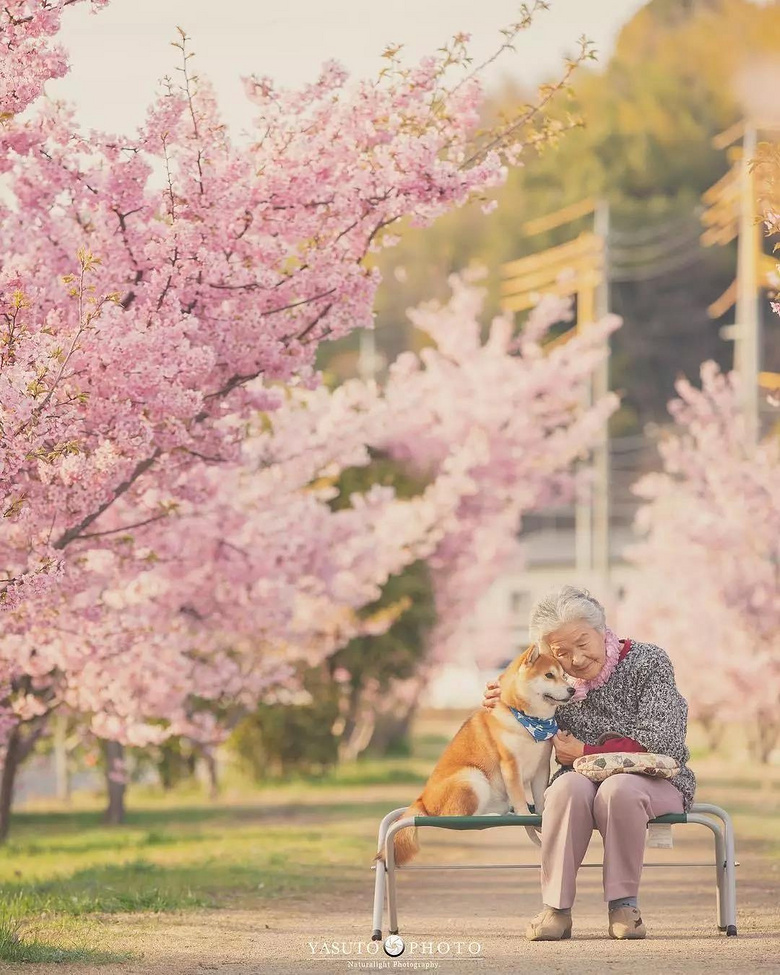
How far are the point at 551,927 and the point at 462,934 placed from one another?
79 centimetres

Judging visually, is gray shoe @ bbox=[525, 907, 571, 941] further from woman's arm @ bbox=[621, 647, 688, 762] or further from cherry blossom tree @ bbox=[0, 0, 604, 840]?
cherry blossom tree @ bbox=[0, 0, 604, 840]

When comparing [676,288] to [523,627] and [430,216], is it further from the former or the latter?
[430,216]

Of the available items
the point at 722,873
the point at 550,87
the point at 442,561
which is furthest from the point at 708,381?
the point at 722,873

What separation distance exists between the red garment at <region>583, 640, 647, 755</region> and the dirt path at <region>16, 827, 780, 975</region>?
738mm

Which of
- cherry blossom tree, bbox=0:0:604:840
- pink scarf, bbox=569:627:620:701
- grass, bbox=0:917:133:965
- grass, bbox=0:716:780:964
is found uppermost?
cherry blossom tree, bbox=0:0:604:840

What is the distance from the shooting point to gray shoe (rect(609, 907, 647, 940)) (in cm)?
728

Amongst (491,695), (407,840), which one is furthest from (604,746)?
(407,840)

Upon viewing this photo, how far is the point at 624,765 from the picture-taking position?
7.21 meters

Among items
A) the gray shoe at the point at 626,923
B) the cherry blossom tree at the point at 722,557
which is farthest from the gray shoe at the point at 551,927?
the cherry blossom tree at the point at 722,557

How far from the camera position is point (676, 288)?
59.4m

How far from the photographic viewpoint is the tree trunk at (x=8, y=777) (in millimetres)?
15773

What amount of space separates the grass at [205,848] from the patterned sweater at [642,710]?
2095mm

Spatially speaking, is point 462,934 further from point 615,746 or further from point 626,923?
point 615,746

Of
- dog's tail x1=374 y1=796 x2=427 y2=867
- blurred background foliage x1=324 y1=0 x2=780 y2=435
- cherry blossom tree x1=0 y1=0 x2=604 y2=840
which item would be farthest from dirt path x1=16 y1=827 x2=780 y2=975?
blurred background foliage x1=324 y1=0 x2=780 y2=435
